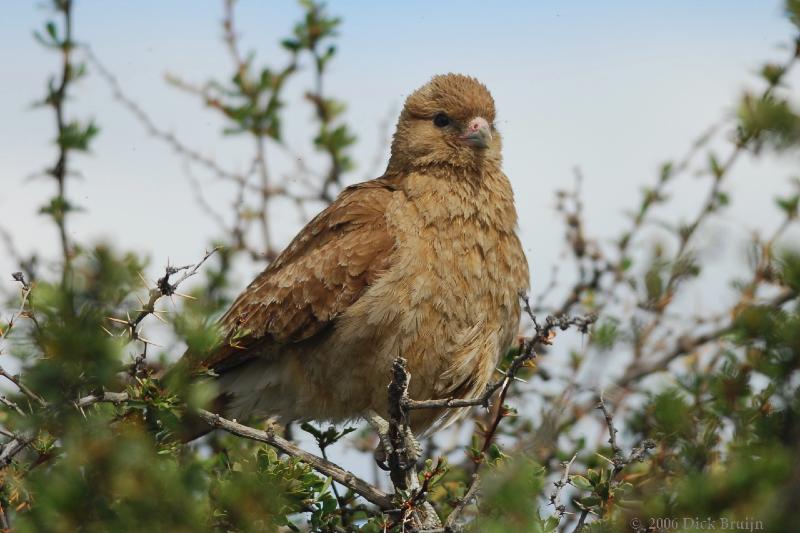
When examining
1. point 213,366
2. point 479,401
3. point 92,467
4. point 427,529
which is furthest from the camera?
point 213,366

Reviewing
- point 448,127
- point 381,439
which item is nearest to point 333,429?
point 381,439

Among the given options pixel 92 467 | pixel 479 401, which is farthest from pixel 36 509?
pixel 479 401

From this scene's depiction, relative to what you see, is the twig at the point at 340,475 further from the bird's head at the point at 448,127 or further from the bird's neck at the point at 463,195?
the bird's head at the point at 448,127

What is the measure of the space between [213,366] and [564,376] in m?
1.96

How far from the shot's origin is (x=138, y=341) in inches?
152

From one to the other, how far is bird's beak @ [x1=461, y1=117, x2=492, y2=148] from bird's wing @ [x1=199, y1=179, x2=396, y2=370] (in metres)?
0.55

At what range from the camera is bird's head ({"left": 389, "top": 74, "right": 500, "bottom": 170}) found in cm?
616

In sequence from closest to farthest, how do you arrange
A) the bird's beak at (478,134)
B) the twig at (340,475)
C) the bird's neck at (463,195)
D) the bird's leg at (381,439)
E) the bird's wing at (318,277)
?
the twig at (340,475)
the bird's leg at (381,439)
the bird's wing at (318,277)
the bird's neck at (463,195)
the bird's beak at (478,134)

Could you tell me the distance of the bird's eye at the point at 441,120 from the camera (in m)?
6.37

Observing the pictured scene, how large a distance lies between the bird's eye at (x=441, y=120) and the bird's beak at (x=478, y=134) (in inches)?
6.2

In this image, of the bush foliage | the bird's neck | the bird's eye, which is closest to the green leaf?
the bush foliage

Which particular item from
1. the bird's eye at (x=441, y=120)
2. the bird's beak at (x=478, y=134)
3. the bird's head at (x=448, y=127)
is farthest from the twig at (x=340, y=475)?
the bird's eye at (x=441, y=120)

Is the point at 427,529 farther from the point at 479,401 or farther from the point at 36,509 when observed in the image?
the point at 36,509

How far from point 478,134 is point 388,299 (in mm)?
1313
